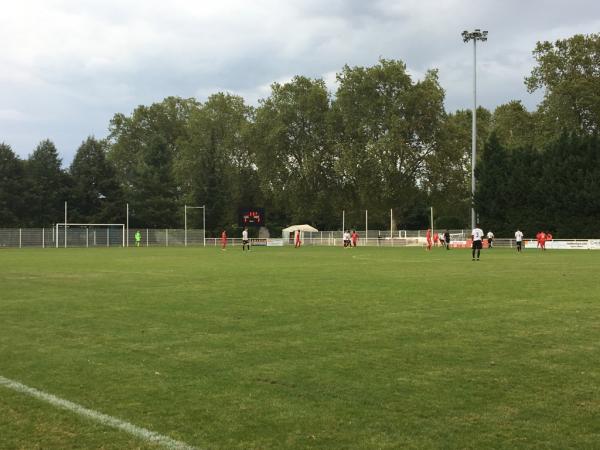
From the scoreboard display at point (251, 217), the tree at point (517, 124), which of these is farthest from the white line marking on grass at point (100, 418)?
the tree at point (517, 124)

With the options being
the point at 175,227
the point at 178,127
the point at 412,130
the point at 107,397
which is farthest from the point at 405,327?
the point at 178,127

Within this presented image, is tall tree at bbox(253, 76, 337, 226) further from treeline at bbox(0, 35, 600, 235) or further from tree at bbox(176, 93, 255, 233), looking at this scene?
tree at bbox(176, 93, 255, 233)

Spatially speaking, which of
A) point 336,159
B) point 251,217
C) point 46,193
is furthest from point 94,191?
point 336,159

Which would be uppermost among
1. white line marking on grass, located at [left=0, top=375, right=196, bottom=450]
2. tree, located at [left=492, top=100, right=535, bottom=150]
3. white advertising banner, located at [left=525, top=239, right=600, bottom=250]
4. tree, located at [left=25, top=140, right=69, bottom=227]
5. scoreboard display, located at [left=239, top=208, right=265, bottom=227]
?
tree, located at [left=492, top=100, right=535, bottom=150]

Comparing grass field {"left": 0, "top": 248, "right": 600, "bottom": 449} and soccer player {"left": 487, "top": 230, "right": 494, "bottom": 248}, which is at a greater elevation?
soccer player {"left": 487, "top": 230, "right": 494, "bottom": 248}

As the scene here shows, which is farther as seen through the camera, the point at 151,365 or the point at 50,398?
the point at 151,365

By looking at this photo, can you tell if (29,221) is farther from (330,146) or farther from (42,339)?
(42,339)

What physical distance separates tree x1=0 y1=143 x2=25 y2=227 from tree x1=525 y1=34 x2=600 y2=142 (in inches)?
2361

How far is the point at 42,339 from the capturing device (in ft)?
26.2

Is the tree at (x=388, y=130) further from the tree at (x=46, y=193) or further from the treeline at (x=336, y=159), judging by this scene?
the tree at (x=46, y=193)

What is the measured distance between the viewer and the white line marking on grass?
425 centimetres

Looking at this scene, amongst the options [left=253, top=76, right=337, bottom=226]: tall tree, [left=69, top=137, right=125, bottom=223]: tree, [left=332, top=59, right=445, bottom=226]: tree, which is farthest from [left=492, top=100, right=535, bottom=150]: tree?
[left=69, top=137, right=125, bottom=223]: tree

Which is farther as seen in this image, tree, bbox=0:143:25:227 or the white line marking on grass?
tree, bbox=0:143:25:227

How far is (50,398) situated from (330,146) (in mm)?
69469
